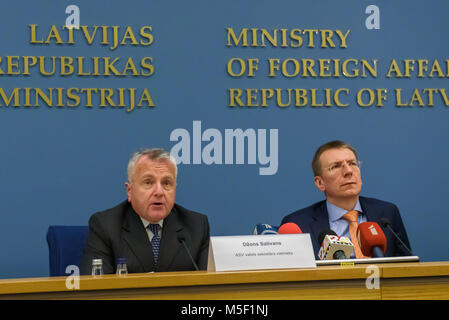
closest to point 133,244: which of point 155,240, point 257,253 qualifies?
point 155,240

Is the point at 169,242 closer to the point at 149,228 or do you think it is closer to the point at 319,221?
the point at 149,228

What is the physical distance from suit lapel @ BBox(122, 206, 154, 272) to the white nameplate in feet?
2.46

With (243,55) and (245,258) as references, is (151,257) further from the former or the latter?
(243,55)

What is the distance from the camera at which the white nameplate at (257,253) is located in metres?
2.30

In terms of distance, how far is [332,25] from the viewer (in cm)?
471

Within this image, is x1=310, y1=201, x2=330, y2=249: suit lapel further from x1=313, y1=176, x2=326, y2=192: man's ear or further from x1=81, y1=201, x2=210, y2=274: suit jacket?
x1=81, y1=201, x2=210, y2=274: suit jacket

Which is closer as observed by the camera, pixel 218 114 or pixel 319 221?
pixel 319 221

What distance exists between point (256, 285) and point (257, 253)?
7.3 inches

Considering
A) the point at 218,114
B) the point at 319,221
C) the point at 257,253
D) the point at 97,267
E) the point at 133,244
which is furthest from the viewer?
the point at 218,114

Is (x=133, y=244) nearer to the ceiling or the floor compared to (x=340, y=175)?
nearer to the floor

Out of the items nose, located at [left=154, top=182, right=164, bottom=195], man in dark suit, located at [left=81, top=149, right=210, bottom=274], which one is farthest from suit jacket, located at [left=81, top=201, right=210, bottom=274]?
nose, located at [left=154, top=182, right=164, bottom=195]

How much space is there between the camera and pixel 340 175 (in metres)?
3.52

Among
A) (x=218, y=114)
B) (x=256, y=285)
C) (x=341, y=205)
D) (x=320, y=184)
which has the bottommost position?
(x=256, y=285)

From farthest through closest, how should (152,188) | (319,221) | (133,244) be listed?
(319,221)
(152,188)
(133,244)
